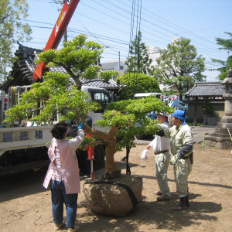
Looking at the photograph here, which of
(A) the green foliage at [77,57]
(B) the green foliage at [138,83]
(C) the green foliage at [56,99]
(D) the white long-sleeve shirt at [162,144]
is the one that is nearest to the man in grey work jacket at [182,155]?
(D) the white long-sleeve shirt at [162,144]

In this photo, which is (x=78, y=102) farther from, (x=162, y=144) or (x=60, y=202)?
(x=162, y=144)

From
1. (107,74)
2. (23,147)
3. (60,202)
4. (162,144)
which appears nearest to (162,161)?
(162,144)

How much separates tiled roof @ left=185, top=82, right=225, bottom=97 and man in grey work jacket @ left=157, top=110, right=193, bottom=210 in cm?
1843

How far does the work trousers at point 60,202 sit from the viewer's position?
3588mm

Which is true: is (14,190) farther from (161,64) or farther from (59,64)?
(161,64)

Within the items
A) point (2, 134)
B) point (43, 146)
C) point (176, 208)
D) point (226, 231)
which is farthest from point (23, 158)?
point (226, 231)

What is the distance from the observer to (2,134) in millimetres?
5172

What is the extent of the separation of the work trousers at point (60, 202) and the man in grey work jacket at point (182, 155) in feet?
5.96

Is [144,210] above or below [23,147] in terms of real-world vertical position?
below

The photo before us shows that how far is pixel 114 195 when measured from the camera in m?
3.90

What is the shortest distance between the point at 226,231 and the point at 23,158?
468 centimetres

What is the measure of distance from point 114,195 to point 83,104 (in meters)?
1.53

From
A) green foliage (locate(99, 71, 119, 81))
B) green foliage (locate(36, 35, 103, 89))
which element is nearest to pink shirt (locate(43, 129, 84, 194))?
green foliage (locate(36, 35, 103, 89))

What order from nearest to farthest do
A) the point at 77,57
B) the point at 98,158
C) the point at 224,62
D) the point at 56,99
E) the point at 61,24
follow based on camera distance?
1. the point at 56,99
2. the point at 77,57
3. the point at 61,24
4. the point at 98,158
5. the point at 224,62
